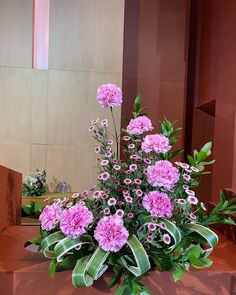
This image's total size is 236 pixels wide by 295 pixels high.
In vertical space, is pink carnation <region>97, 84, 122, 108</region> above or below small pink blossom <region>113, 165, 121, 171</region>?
above

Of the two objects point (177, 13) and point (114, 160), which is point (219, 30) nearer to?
point (177, 13)

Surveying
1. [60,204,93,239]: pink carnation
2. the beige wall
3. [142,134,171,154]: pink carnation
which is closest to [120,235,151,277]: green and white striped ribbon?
[60,204,93,239]: pink carnation

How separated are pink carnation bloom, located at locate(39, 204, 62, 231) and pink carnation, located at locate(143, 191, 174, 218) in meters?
0.20

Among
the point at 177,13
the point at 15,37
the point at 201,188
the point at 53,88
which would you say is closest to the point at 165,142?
the point at 53,88

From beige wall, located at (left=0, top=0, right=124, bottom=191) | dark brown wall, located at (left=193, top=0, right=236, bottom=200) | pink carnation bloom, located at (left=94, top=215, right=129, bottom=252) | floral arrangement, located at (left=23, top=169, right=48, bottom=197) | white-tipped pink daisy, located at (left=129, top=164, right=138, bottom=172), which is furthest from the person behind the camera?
beige wall, located at (left=0, top=0, right=124, bottom=191)

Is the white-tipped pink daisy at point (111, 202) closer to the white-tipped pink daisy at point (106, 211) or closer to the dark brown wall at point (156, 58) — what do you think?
the white-tipped pink daisy at point (106, 211)

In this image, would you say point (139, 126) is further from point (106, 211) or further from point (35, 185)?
point (35, 185)

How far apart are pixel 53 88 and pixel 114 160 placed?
3028 millimetres

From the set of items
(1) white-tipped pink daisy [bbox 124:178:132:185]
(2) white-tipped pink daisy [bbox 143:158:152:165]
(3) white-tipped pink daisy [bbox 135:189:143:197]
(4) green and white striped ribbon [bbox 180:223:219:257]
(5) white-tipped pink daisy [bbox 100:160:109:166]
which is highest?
(2) white-tipped pink daisy [bbox 143:158:152:165]

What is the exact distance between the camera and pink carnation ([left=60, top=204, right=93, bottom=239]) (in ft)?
2.28

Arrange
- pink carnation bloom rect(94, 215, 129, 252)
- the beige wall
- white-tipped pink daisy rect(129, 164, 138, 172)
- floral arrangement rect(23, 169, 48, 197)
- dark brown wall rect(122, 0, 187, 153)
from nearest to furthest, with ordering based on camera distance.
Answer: pink carnation bloom rect(94, 215, 129, 252) < white-tipped pink daisy rect(129, 164, 138, 172) < floral arrangement rect(23, 169, 48, 197) < the beige wall < dark brown wall rect(122, 0, 187, 153)

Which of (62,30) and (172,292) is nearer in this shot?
(172,292)

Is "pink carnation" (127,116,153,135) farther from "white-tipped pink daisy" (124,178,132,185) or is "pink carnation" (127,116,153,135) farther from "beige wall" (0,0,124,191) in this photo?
"beige wall" (0,0,124,191)

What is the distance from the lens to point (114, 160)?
0.82 m
